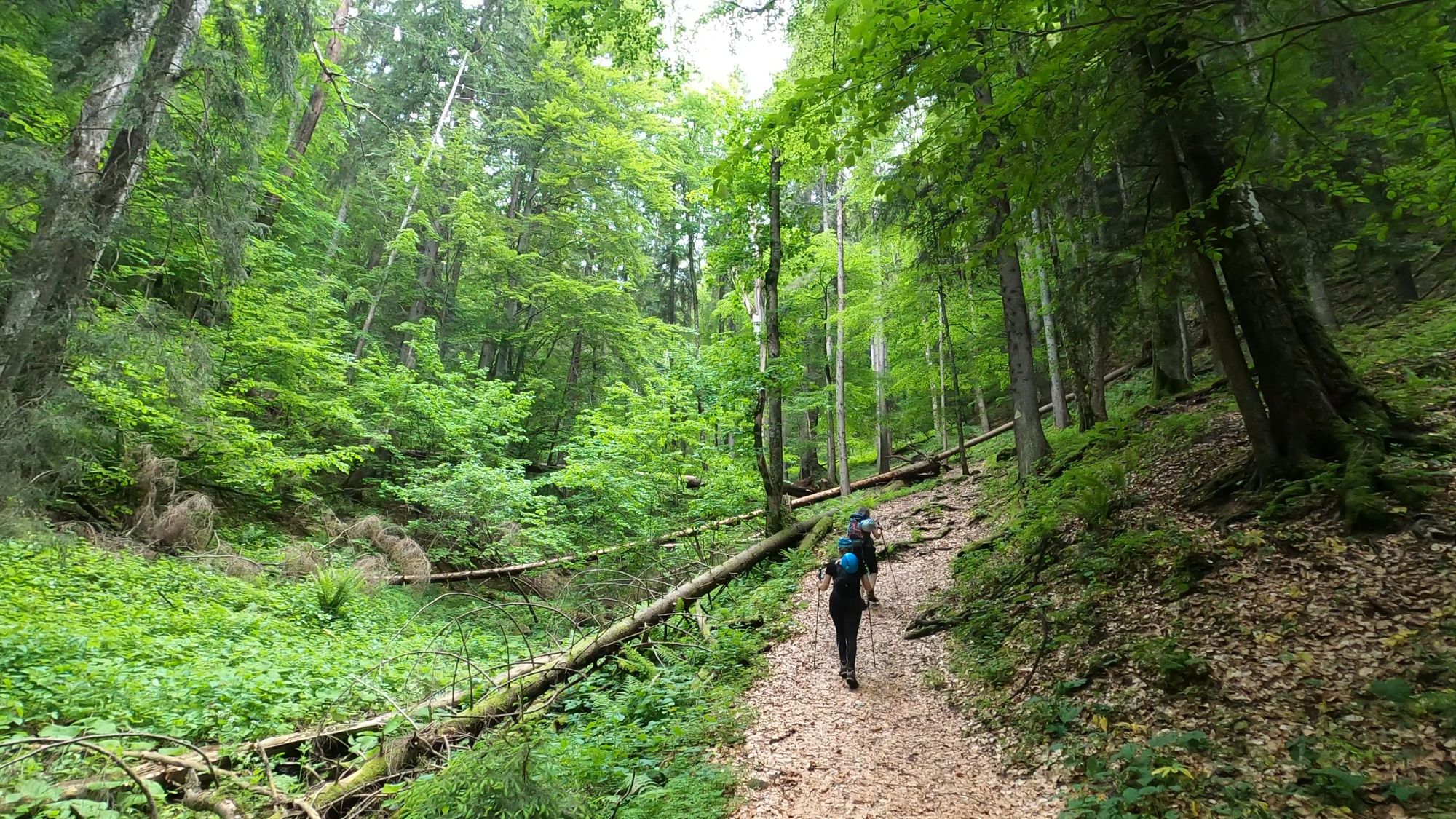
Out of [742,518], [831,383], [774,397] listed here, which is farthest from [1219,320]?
[831,383]

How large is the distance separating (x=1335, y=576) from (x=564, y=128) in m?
22.1

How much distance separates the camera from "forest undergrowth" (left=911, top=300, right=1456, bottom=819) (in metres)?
A: 3.19

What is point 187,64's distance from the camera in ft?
22.2

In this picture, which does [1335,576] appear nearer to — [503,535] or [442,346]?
[503,535]

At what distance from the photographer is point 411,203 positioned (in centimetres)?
1842

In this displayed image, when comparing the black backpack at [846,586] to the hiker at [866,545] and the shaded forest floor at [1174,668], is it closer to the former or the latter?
the hiker at [866,545]

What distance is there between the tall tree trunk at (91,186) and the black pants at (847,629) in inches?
345

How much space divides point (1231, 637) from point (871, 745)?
2.91m

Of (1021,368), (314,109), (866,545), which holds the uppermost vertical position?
(314,109)

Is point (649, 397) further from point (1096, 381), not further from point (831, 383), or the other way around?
point (1096, 381)

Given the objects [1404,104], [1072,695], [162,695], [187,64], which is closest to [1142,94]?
[1404,104]

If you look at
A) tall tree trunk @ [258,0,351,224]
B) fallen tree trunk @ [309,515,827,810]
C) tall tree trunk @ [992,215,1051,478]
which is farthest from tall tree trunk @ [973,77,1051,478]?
tall tree trunk @ [258,0,351,224]

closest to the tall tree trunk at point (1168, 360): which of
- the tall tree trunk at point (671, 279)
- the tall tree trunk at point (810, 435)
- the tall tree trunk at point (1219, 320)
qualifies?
the tall tree trunk at point (1219, 320)

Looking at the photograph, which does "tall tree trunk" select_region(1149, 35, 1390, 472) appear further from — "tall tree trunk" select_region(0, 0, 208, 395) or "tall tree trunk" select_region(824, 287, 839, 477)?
"tall tree trunk" select_region(824, 287, 839, 477)
